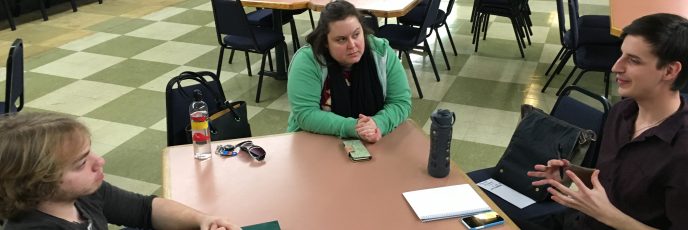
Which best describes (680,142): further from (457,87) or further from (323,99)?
(457,87)

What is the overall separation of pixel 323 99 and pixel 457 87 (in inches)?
94.7

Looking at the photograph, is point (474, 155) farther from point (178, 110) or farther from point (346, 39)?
point (178, 110)

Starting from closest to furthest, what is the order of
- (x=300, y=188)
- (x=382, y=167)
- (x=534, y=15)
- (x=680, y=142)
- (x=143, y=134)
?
(x=680, y=142), (x=300, y=188), (x=382, y=167), (x=143, y=134), (x=534, y=15)

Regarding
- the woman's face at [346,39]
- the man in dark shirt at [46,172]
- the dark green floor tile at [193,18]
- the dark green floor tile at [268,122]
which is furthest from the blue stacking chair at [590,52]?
the dark green floor tile at [193,18]

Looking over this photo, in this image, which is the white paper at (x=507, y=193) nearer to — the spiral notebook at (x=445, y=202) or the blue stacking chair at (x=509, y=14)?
the spiral notebook at (x=445, y=202)

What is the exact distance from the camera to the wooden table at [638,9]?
3520 mm

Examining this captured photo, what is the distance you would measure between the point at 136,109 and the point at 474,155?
2456mm

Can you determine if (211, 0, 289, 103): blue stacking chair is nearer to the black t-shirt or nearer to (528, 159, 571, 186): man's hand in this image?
the black t-shirt

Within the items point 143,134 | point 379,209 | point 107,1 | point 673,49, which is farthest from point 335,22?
point 107,1

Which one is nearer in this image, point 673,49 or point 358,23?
point 673,49

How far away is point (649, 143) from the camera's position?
157cm

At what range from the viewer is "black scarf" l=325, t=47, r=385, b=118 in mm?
2289

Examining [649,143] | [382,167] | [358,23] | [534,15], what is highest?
[358,23]

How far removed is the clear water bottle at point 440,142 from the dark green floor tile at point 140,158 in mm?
1870
